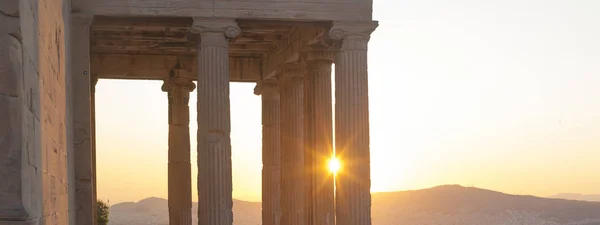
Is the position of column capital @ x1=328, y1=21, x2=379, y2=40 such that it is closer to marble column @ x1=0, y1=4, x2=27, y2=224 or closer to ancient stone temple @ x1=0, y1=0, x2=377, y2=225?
ancient stone temple @ x1=0, y1=0, x2=377, y2=225

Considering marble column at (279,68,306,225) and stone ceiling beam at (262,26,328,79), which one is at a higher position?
stone ceiling beam at (262,26,328,79)

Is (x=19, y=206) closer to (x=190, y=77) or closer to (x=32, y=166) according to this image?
(x=32, y=166)

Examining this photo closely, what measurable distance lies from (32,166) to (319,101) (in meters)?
30.8

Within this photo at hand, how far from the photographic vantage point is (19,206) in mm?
10320

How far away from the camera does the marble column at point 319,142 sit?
41594 mm

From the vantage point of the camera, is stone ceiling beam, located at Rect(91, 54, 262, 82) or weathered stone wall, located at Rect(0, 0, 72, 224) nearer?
weathered stone wall, located at Rect(0, 0, 72, 224)

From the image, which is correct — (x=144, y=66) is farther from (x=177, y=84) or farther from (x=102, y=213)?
(x=102, y=213)

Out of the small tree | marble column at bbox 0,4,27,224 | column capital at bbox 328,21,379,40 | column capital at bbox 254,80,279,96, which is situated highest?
column capital at bbox 328,21,379,40

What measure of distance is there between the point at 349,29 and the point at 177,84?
645 inches

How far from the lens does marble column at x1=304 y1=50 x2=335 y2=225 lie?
1638 inches

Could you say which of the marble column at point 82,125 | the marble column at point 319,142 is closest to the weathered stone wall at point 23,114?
the marble column at point 82,125

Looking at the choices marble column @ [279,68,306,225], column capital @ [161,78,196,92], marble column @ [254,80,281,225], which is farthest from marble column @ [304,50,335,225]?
column capital @ [161,78,196,92]

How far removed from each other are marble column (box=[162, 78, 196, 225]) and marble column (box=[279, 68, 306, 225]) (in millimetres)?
6518

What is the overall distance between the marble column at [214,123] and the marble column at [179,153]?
14785 millimetres
